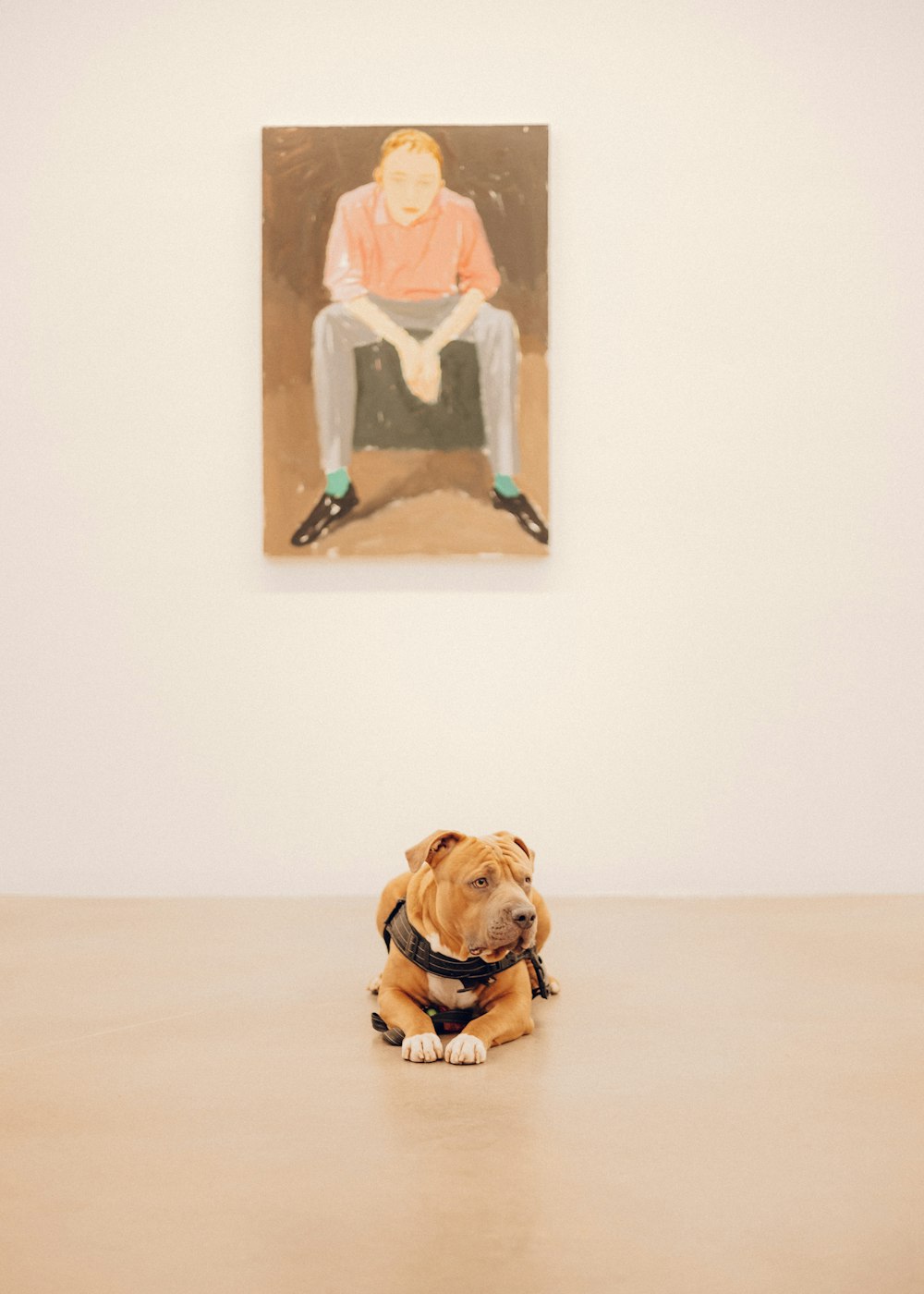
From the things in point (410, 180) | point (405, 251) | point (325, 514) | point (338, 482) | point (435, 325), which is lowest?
point (325, 514)

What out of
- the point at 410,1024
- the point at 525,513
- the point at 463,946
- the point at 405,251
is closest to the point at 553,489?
the point at 525,513

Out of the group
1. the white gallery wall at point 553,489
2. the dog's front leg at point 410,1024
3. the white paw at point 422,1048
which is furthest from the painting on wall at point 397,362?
the white paw at point 422,1048

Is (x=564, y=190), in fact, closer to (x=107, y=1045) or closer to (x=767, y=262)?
(x=767, y=262)

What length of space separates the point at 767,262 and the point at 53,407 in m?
2.43

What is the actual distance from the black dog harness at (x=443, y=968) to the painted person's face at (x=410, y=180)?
2.47m

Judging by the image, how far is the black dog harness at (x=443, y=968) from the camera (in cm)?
223

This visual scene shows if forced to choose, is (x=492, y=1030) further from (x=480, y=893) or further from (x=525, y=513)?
(x=525, y=513)

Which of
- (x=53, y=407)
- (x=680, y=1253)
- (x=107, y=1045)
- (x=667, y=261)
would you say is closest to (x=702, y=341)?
(x=667, y=261)

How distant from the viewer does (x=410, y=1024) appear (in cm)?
220

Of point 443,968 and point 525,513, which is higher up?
point 525,513

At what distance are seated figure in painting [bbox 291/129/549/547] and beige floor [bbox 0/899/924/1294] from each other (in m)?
1.59

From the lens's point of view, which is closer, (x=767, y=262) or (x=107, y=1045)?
(x=107, y=1045)

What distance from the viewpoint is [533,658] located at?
3.92 meters

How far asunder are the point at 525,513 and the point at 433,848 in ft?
6.02
